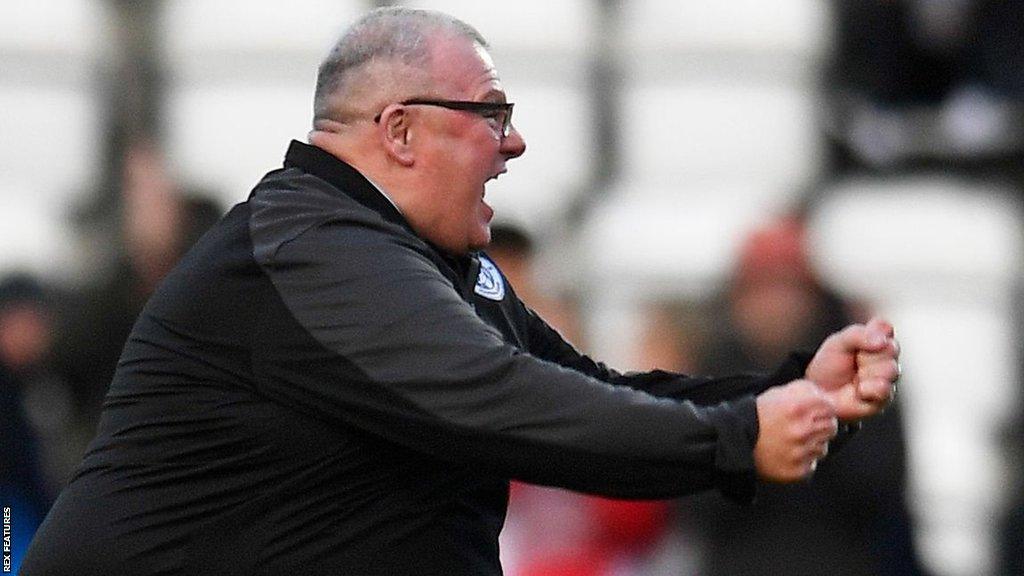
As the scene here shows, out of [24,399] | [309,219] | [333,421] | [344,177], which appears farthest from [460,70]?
[24,399]

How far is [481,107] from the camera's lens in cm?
385

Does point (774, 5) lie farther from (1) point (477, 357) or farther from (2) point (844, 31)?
(1) point (477, 357)

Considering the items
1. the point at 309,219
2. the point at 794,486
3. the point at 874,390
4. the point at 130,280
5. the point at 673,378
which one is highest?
the point at 309,219

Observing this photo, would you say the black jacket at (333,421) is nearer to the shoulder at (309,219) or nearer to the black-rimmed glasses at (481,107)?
the shoulder at (309,219)

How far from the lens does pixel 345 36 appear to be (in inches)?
154

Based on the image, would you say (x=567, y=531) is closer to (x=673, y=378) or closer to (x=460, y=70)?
(x=673, y=378)

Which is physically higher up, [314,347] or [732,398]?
[314,347]

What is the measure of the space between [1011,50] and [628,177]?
1.68 metres

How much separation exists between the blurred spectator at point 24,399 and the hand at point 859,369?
2721mm

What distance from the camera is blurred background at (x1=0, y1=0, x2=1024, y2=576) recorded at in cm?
843

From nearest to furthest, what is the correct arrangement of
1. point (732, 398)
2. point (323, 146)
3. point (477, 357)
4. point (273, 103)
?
point (477, 357), point (323, 146), point (732, 398), point (273, 103)

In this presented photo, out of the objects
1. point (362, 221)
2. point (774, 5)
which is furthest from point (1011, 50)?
point (362, 221)

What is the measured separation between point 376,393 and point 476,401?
0.56ft

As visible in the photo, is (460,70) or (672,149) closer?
(460,70)
